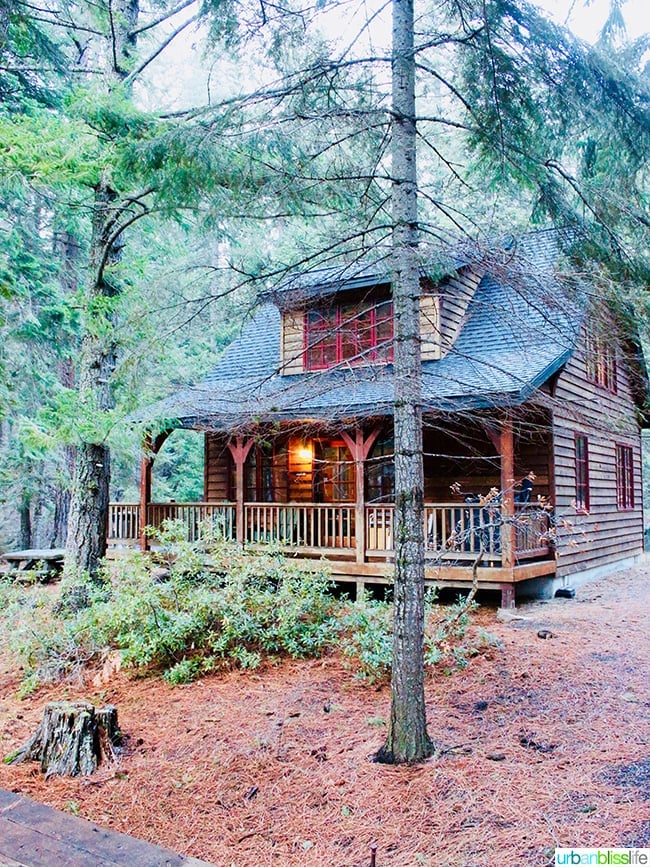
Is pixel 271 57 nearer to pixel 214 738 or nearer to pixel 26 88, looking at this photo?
pixel 214 738

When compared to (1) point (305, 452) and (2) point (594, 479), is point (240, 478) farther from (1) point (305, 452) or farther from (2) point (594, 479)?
(2) point (594, 479)

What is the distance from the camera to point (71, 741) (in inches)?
193

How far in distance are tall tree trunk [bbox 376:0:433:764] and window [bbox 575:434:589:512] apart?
379 inches

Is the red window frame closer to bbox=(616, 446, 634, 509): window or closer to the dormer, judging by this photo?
bbox=(616, 446, 634, 509): window

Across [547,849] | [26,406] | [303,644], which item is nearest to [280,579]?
[303,644]

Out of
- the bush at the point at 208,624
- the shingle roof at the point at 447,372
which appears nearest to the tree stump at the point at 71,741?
the bush at the point at 208,624

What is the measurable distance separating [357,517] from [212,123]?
7040 millimetres

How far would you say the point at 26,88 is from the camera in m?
11.2

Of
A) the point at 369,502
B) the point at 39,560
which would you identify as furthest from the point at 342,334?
the point at 39,560

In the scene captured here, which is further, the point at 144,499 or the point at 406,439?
the point at 144,499

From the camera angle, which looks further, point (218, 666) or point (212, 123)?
point (218, 666)

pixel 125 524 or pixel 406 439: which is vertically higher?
pixel 406 439

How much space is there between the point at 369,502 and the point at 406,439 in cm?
484

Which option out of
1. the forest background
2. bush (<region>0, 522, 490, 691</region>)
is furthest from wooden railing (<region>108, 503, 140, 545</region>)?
the forest background
